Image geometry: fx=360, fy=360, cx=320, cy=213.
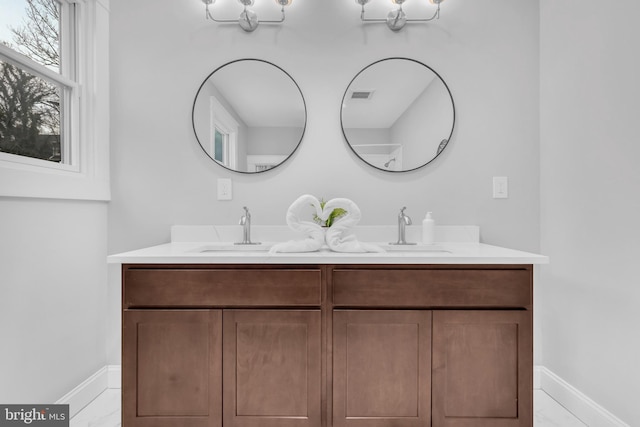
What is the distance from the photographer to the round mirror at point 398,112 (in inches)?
82.9

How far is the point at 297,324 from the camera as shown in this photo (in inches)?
59.7

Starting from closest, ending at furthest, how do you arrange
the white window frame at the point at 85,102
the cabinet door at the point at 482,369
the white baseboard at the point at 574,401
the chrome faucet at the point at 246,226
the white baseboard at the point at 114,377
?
the cabinet door at the point at 482,369, the white baseboard at the point at 574,401, the white window frame at the point at 85,102, the chrome faucet at the point at 246,226, the white baseboard at the point at 114,377

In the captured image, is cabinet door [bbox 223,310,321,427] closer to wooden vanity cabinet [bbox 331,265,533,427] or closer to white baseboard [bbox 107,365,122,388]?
wooden vanity cabinet [bbox 331,265,533,427]

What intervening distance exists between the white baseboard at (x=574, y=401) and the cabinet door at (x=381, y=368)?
0.84m

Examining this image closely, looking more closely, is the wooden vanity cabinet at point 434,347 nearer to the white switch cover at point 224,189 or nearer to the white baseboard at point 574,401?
the white baseboard at point 574,401

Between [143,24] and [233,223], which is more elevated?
[143,24]

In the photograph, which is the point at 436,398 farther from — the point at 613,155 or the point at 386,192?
the point at 613,155

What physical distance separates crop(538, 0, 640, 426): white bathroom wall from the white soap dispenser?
0.69 metres

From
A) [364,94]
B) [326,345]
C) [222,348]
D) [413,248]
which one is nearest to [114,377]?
[222,348]

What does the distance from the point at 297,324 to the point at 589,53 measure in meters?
1.86

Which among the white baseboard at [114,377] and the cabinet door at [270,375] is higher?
the cabinet door at [270,375]

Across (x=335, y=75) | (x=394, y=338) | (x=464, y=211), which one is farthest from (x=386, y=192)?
(x=394, y=338)

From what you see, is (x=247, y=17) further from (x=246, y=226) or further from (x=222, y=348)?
(x=222, y=348)

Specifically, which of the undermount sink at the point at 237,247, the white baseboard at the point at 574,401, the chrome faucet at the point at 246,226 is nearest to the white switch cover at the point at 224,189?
the chrome faucet at the point at 246,226
